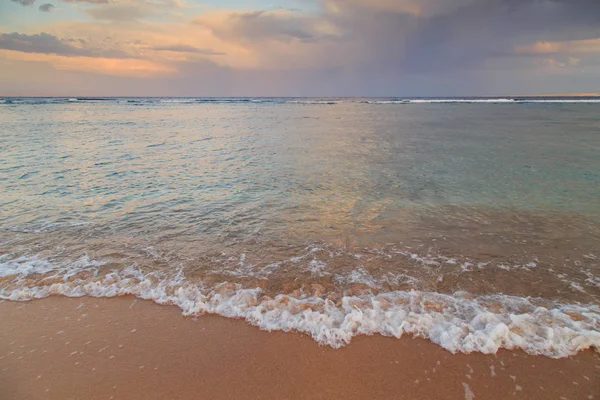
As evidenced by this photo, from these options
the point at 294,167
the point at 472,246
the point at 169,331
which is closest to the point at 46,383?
the point at 169,331

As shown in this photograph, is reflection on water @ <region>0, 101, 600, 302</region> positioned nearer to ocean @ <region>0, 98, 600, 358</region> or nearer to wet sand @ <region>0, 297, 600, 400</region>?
ocean @ <region>0, 98, 600, 358</region>

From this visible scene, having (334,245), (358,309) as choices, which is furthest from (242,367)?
(334,245)

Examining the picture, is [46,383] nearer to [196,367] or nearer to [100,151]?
[196,367]

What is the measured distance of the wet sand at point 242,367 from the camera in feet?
11.9

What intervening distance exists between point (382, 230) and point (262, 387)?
5.06m

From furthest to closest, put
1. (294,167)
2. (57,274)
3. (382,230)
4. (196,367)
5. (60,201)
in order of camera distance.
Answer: (294,167)
(60,201)
(382,230)
(57,274)
(196,367)

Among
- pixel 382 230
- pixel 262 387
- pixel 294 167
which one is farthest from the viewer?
pixel 294 167

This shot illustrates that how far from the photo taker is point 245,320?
15.8 ft

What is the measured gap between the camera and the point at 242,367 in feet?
13.2

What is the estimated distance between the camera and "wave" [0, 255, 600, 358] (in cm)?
429

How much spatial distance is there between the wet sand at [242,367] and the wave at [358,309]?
0.56 ft

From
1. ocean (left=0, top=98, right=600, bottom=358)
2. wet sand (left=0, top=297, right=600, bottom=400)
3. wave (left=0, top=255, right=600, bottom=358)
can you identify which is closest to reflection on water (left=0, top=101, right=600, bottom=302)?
ocean (left=0, top=98, right=600, bottom=358)

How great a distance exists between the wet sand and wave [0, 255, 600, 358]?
0.17 meters

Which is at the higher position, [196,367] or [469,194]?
[469,194]
